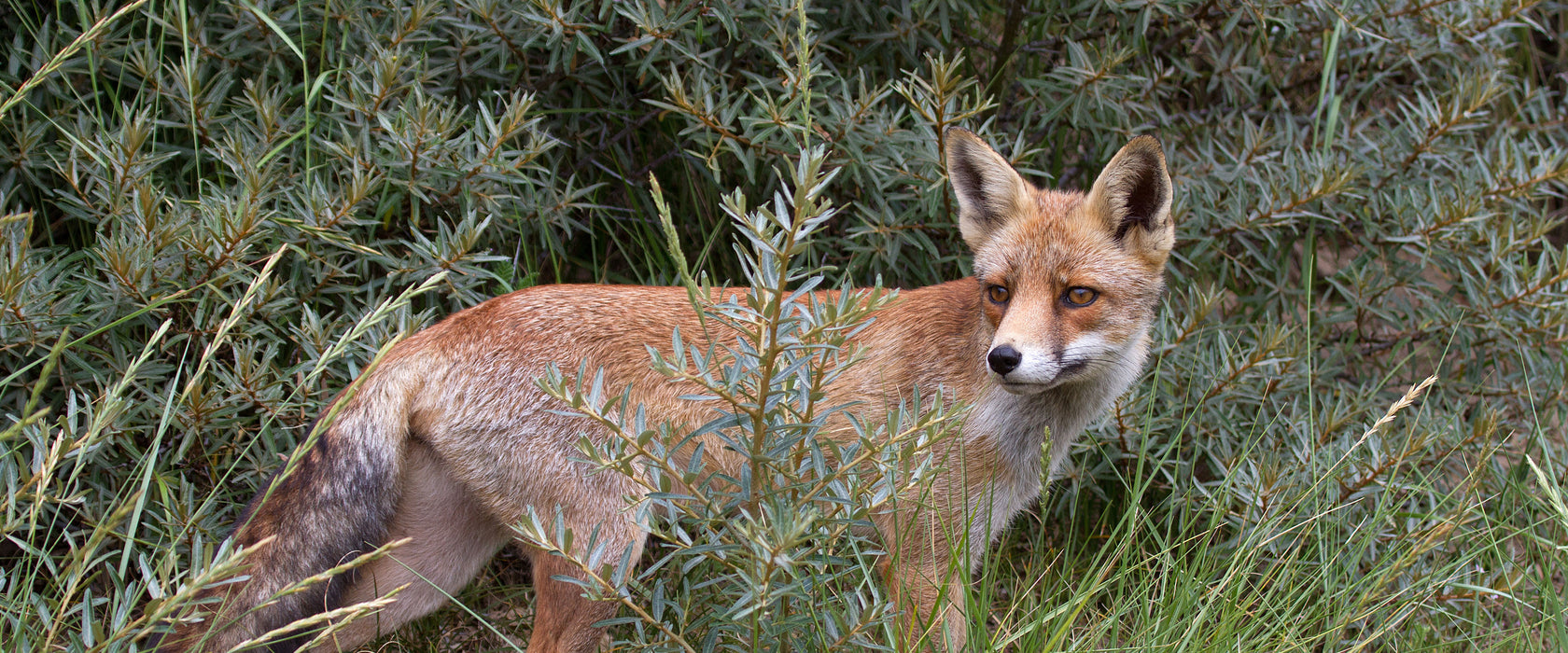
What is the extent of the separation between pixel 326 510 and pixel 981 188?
222 cm

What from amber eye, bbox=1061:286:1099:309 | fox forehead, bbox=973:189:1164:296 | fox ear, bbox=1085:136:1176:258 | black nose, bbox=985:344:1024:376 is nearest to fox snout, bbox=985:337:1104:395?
black nose, bbox=985:344:1024:376

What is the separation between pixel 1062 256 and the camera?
3312 mm

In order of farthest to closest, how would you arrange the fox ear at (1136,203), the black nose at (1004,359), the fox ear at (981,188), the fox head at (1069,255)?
1. the fox ear at (981,188)
2. the fox ear at (1136,203)
3. the fox head at (1069,255)
4. the black nose at (1004,359)

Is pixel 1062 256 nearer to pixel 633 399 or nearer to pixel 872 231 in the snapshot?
pixel 872 231

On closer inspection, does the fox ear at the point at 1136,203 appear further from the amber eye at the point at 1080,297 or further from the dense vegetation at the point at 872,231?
the dense vegetation at the point at 872,231

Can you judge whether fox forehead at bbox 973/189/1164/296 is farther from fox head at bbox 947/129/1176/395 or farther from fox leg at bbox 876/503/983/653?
fox leg at bbox 876/503/983/653

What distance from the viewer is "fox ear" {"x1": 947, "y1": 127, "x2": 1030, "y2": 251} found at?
346 cm

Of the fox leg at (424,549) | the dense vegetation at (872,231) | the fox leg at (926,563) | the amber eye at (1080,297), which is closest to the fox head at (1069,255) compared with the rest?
the amber eye at (1080,297)

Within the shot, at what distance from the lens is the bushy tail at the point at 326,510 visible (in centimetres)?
300

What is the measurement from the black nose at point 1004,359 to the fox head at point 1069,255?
0.15 ft

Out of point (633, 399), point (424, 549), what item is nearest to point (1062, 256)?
point (633, 399)

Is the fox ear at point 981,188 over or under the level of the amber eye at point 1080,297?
over

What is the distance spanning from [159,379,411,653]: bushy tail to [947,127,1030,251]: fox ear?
1.82 m

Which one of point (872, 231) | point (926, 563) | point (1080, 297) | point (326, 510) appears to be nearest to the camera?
point (326, 510)
